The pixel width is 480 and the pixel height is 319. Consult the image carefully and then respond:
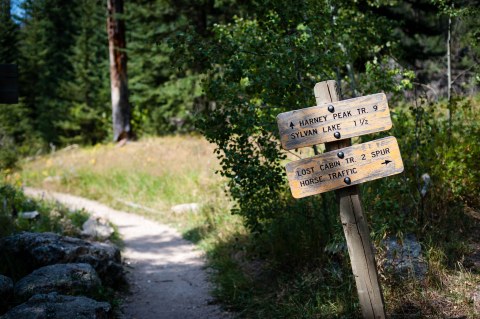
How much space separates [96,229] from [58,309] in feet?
14.8

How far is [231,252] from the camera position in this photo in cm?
679

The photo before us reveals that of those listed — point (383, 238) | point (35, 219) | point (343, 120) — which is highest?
point (343, 120)

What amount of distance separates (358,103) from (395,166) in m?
0.53

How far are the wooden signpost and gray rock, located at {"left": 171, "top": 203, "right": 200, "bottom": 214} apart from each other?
6144 mm

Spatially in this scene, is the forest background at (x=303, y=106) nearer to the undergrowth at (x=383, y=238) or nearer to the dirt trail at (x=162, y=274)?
the undergrowth at (x=383, y=238)

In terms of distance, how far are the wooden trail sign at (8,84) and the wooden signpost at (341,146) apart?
257 centimetres

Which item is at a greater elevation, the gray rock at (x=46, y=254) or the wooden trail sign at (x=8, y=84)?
the wooden trail sign at (x=8, y=84)

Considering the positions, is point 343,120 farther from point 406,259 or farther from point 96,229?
point 96,229

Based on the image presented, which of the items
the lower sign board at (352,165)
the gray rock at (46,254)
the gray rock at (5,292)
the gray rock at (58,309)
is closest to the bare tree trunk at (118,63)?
the gray rock at (46,254)

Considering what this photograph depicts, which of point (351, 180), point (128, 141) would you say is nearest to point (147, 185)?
point (128, 141)

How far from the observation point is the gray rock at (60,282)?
4.36 metres

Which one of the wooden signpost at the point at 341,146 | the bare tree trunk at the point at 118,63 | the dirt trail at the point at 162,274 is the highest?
the bare tree trunk at the point at 118,63

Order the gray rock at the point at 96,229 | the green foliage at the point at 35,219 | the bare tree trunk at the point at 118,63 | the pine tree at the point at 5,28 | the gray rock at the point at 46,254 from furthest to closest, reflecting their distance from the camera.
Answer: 1. the bare tree trunk at the point at 118,63
2. the pine tree at the point at 5,28
3. the gray rock at the point at 96,229
4. the green foliage at the point at 35,219
5. the gray rock at the point at 46,254

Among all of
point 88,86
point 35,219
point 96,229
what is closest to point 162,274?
point 96,229
